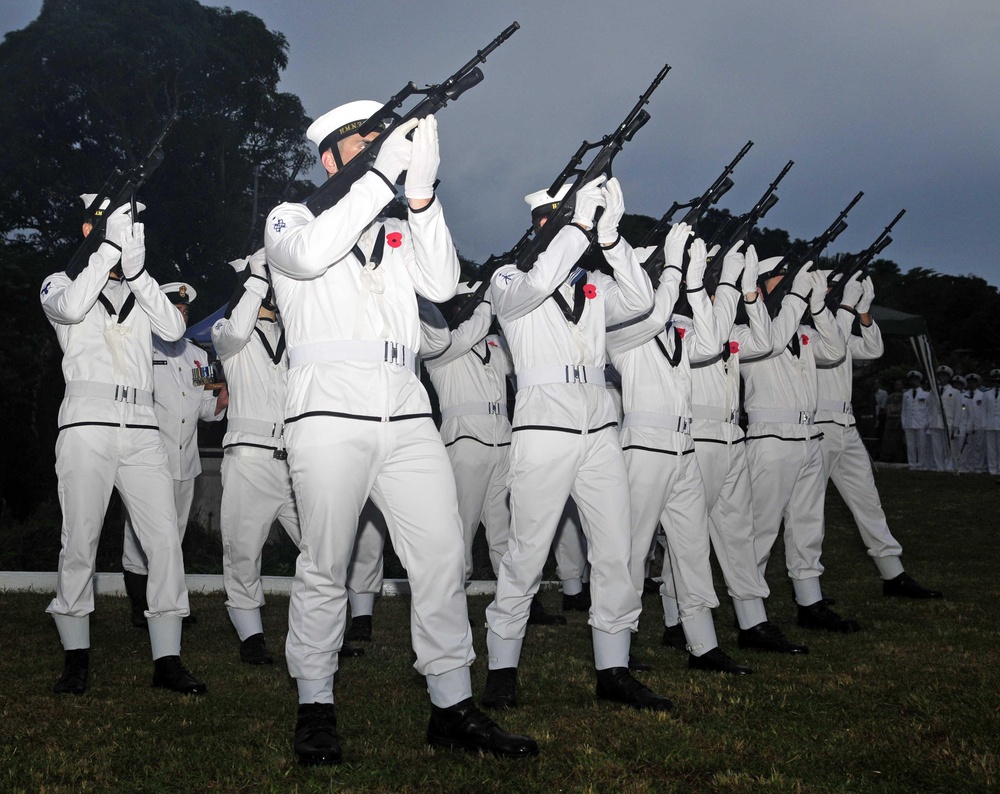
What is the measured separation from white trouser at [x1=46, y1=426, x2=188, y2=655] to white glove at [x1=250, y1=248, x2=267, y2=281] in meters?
1.45

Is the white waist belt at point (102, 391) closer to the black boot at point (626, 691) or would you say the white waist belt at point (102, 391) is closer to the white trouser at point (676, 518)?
the white trouser at point (676, 518)

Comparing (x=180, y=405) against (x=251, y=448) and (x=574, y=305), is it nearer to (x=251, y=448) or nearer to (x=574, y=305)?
(x=251, y=448)

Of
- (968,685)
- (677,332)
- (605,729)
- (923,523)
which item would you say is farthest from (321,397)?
(923,523)

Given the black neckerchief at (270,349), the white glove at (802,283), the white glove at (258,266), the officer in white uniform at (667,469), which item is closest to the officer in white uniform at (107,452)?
the white glove at (258,266)

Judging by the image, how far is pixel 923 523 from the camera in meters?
15.2

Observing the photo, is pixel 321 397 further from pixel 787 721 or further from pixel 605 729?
pixel 787 721

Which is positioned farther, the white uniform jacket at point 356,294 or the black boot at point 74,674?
the black boot at point 74,674

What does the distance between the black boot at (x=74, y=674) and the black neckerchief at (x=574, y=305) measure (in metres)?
3.45

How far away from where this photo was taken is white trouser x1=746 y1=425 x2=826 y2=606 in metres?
8.12

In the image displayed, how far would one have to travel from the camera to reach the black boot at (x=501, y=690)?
18.2 ft

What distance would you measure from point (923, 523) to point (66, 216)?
25.1 m

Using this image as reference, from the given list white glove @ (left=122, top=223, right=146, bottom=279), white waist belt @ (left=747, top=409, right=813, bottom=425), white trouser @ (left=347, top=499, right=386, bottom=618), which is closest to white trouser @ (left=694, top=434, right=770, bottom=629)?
white waist belt @ (left=747, top=409, right=813, bottom=425)

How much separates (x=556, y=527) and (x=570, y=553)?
398cm

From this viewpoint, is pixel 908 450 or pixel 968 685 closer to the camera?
pixel 968 685
